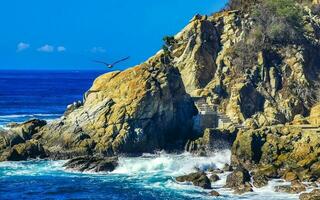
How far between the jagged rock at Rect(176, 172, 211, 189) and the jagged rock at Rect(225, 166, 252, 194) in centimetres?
201

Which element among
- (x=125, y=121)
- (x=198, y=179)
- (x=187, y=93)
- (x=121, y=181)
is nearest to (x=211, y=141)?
(x=125, y=121)

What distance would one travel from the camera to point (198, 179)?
61.7 metres

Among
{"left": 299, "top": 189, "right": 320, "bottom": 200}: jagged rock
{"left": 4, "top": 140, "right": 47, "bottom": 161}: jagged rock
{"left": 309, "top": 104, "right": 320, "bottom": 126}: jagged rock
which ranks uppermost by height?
{"left": 309, "top": 104, "right": 320, "bottom": 126}: jagged rock

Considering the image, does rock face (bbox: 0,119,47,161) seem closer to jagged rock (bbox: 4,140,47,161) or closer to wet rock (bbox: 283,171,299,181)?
jagged rock (bbox: 4,140,47,161)

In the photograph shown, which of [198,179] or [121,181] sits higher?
[198,179]

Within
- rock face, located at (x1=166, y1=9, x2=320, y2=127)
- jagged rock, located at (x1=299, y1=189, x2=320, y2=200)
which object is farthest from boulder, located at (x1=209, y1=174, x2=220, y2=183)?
rock face, located at (x1=166, y1=9, x2=320, y2=127)

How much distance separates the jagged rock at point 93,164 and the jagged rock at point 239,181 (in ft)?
47.4

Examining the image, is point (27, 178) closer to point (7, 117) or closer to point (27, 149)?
point (27, 149)

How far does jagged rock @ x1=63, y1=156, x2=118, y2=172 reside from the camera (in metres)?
68.8

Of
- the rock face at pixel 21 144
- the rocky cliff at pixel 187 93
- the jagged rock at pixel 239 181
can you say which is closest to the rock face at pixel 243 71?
the rocky cliff at pixel 187 93

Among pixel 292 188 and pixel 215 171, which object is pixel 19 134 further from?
pixel 292 188

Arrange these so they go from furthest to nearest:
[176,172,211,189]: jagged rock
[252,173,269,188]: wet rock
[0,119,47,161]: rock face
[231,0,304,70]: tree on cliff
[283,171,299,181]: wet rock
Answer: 1. [231,0,304,70]: tree on cliff
2. [0,119,47,161]: rock face
3. [283,171,299,181]: wet rock
4. [176,172,211,189]: jagged rock
5. [252,173,269,188]: wet rock

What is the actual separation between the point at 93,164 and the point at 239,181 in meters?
17.5

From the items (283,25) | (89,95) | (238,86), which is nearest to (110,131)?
(89,95)
